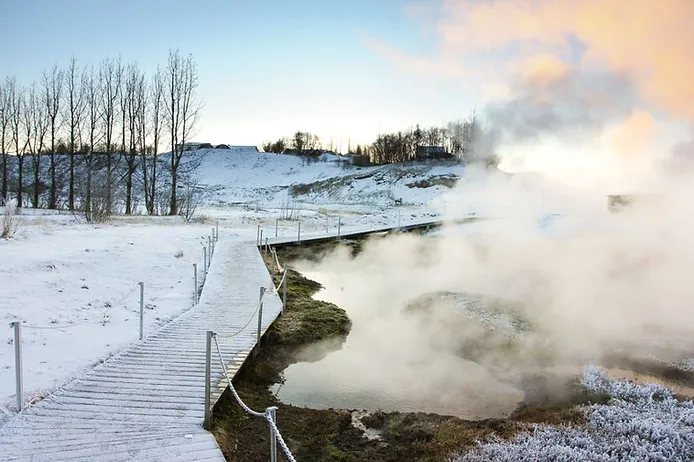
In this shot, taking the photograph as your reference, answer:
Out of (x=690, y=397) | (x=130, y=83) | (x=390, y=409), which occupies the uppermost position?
(x=130, y=83)

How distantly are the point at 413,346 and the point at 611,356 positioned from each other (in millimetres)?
3174

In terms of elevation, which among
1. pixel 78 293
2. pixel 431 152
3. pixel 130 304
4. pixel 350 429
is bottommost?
pixel 350 429

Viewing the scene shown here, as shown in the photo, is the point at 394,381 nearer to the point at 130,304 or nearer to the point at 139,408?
the point at 139,408

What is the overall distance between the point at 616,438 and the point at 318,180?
205 ft

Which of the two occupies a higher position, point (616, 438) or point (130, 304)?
point (616, 438)

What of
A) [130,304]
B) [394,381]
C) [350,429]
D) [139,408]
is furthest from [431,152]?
[139,408]

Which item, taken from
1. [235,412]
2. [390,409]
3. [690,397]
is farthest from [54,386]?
[690,397]

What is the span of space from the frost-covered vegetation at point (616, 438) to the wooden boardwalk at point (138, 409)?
2718mm

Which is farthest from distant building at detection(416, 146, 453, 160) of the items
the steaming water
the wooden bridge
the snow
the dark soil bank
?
the dark soil bank

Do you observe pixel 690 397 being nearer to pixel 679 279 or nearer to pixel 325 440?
pixel 325 440

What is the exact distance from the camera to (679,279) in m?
12.0

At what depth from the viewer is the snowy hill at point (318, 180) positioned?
2087 inches

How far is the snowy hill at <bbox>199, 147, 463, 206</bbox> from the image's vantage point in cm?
5300

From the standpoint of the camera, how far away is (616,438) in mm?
4828
